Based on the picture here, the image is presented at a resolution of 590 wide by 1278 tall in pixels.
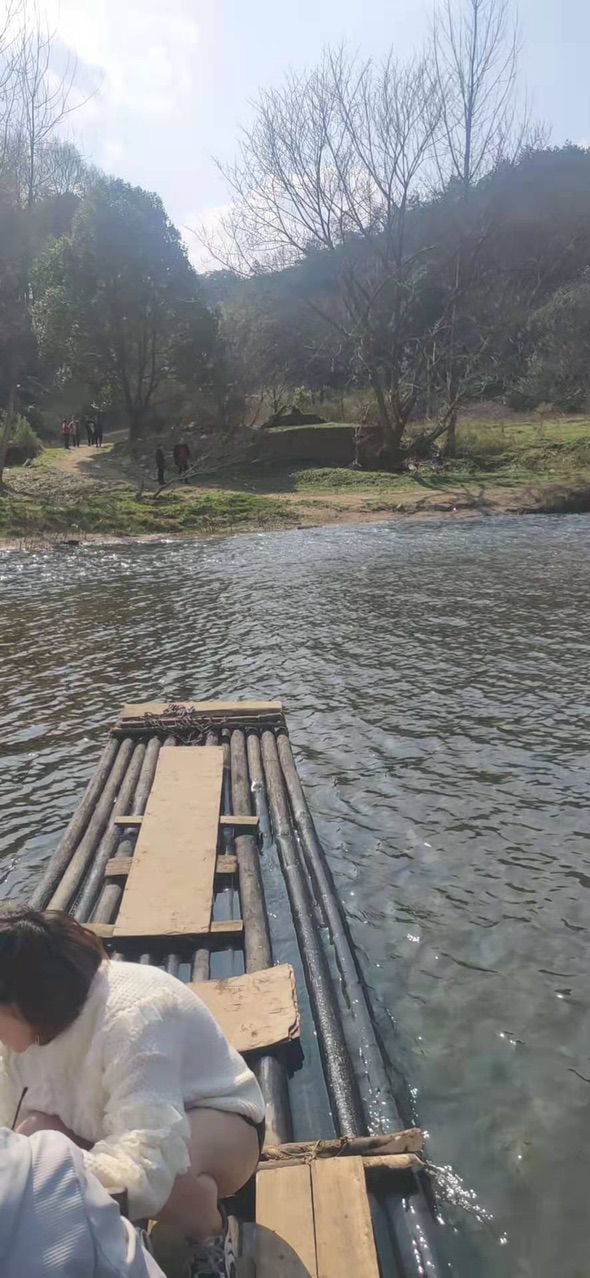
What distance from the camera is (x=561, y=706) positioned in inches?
368

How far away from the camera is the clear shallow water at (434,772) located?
4.03 meters

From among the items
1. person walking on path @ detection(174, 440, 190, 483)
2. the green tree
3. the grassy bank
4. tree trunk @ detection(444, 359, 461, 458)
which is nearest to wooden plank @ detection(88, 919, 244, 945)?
the grassy bank

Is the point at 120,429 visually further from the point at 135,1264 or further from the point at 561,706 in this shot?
the point at 135,1264

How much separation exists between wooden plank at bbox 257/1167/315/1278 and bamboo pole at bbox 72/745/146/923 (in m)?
2.26

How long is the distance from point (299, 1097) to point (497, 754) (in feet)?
15.3

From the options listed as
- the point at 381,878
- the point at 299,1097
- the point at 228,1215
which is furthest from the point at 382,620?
the point at 228,1215

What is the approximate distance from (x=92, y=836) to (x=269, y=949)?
2007 mm

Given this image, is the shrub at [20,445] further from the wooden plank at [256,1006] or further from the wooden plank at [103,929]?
the wooden plank at [256,1006]

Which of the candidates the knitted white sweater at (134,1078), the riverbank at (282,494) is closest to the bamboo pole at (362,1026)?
the knitted white sweater at (134,1078)

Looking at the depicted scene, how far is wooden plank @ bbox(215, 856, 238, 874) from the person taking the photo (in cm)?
577

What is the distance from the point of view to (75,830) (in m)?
6.41

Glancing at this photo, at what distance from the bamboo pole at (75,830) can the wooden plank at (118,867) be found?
33 centimetres

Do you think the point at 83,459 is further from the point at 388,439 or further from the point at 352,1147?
the point at 352,1147

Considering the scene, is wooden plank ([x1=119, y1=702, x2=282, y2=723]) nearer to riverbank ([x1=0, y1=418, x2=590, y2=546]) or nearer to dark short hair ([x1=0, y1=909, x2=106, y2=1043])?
dark short hair ([x1=0, y1=909, x2=106, y2=1043])
